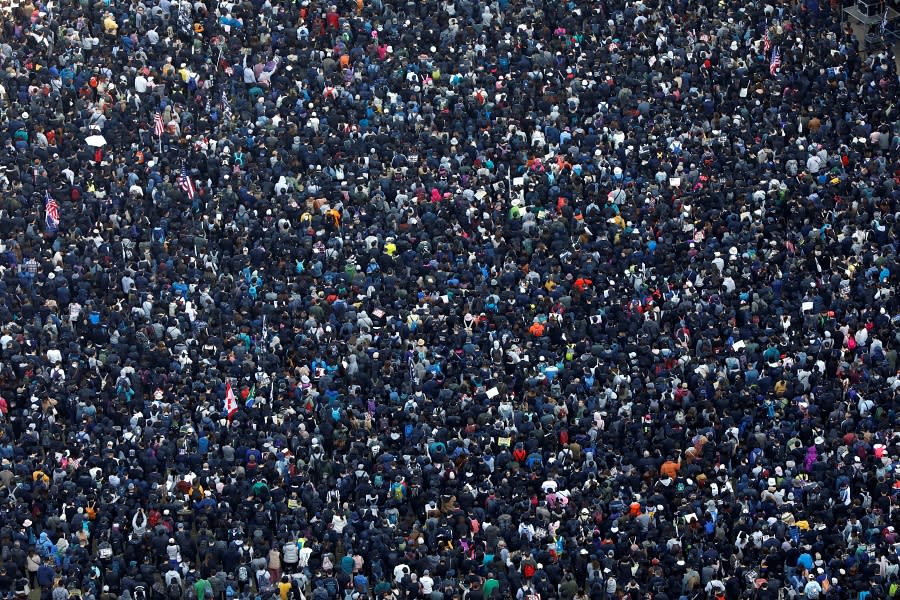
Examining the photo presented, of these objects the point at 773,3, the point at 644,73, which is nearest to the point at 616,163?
the point at 644,73

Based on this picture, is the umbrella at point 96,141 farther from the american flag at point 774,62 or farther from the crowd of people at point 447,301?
the american flag at point 774,62

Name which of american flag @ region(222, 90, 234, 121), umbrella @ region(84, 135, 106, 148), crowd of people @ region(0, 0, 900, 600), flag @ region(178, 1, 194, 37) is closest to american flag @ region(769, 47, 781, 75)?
crowd of people @ region(0, 0, 900, 600)

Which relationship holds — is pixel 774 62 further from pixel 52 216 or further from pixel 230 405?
pixel 230 405

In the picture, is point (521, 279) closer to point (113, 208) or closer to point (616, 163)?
point (616, 163)

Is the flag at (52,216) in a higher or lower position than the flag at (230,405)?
higher

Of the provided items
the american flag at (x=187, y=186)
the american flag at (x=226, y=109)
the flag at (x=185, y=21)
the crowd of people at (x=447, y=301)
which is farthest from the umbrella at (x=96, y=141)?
the flag at (x=185, y=21)

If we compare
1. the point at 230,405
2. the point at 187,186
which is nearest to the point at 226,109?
the point at 187,186

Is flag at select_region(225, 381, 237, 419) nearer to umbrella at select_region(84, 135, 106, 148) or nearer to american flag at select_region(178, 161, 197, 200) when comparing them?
american flag at select_region(178, 161, 197, 200)

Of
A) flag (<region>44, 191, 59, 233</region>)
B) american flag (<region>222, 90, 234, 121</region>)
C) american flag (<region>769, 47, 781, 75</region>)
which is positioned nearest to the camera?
flag (<region>44, 191, 59, 233</region>)

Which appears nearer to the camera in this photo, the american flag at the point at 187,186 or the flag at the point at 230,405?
the flag at the point at 230,405

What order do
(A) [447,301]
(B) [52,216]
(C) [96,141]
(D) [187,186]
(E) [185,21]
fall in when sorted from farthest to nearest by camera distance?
(E) [185,21]
(C) [96,141]
(D) [187,186]
(B) [52,216]
(A) [447,301]
